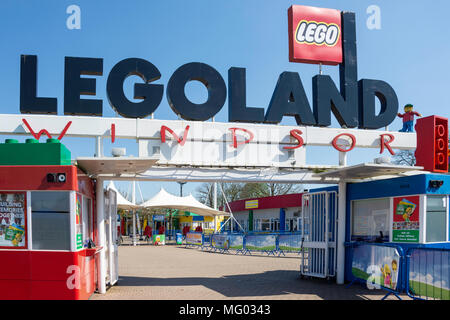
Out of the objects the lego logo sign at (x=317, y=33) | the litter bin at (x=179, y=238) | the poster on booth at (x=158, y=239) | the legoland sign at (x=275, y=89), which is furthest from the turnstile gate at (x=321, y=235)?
the litter bin at (x=179, y=238)

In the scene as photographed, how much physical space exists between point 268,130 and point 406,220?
16.9 feet

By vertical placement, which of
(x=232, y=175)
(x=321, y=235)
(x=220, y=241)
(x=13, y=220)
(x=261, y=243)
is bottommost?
(x=220, y=241)

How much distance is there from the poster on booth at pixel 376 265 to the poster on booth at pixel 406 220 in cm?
77

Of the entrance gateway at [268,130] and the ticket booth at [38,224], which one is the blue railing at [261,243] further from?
the ticket booth at [38,224]

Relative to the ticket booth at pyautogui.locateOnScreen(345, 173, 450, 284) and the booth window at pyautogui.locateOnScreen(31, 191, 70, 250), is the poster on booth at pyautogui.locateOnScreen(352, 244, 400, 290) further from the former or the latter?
the booth window at pyautogui.locateOnScreen(31, 191, 70, 250)

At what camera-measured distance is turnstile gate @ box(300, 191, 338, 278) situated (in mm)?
12820

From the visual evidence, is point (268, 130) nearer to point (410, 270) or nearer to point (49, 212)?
point (410, 270)

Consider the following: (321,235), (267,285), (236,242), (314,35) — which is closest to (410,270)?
(321,235)

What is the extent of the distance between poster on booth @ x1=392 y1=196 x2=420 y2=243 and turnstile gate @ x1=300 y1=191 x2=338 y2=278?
2108mm

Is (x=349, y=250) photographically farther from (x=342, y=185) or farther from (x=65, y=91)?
(x=65, y=91)

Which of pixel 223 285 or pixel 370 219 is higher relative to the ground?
pixel 370 219

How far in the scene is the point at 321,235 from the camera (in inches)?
520

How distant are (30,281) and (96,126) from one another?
5.80 meters

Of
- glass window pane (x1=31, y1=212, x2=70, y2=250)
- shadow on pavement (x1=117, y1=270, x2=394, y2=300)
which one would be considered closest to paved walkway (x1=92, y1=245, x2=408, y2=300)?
shadow on pavement (x1=117, y1=270, x2=394, y2=300)
